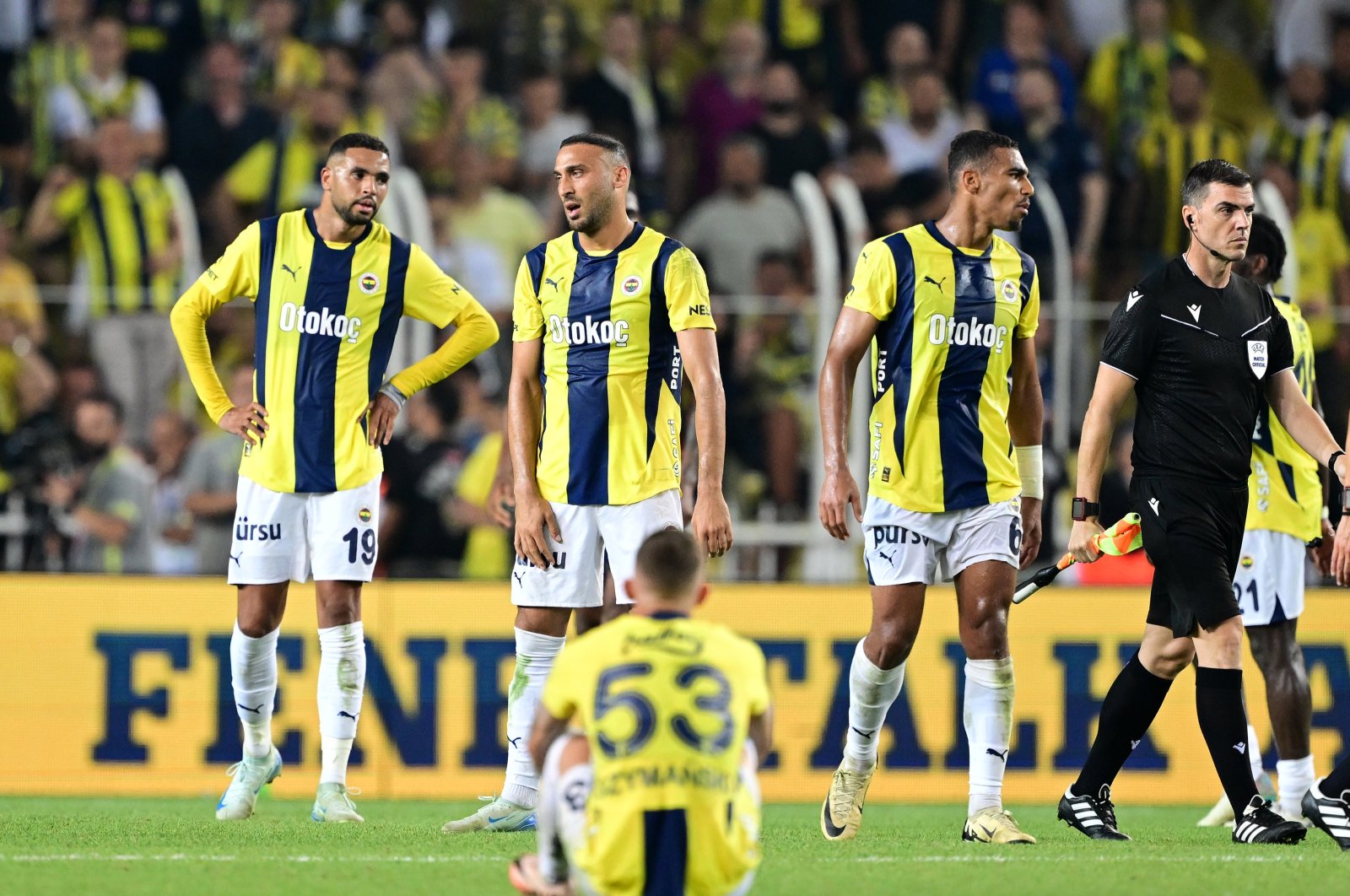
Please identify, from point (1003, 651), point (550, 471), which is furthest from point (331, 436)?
point (1003, 651)

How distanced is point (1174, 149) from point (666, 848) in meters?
10.4

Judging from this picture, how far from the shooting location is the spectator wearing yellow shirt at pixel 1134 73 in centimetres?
1431

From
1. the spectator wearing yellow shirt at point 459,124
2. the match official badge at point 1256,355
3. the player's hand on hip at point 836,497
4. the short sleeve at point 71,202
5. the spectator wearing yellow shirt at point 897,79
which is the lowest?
the player's hand on hip at point 836,497

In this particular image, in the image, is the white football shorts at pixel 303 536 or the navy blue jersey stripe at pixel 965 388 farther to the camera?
the white football shorts at pixel 303 536

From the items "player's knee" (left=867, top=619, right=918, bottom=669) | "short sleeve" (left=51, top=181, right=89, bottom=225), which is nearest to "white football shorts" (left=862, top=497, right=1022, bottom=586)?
"player's knee" (left=867, top=619, right=918, bottom=669)

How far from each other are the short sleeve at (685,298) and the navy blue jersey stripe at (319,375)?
4.69ft

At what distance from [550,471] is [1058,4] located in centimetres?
1000

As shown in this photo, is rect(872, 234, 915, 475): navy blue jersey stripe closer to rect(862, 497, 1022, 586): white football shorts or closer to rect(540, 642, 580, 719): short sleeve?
rect(862, 497, 1022, 586): white football shorts

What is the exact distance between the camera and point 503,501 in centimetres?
779

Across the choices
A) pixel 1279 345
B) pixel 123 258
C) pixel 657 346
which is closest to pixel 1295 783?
pixel 1279 345

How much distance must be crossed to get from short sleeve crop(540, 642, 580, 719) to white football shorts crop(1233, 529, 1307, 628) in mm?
4170

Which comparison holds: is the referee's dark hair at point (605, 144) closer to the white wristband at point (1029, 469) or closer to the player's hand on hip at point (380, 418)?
the player's hand on hip at point (380, 418)

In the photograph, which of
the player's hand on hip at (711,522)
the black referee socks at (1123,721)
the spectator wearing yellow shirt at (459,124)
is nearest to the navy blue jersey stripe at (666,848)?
the player's hand on hip at (711,522)

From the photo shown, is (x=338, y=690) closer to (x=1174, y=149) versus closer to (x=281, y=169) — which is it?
(x=281, y=169)
